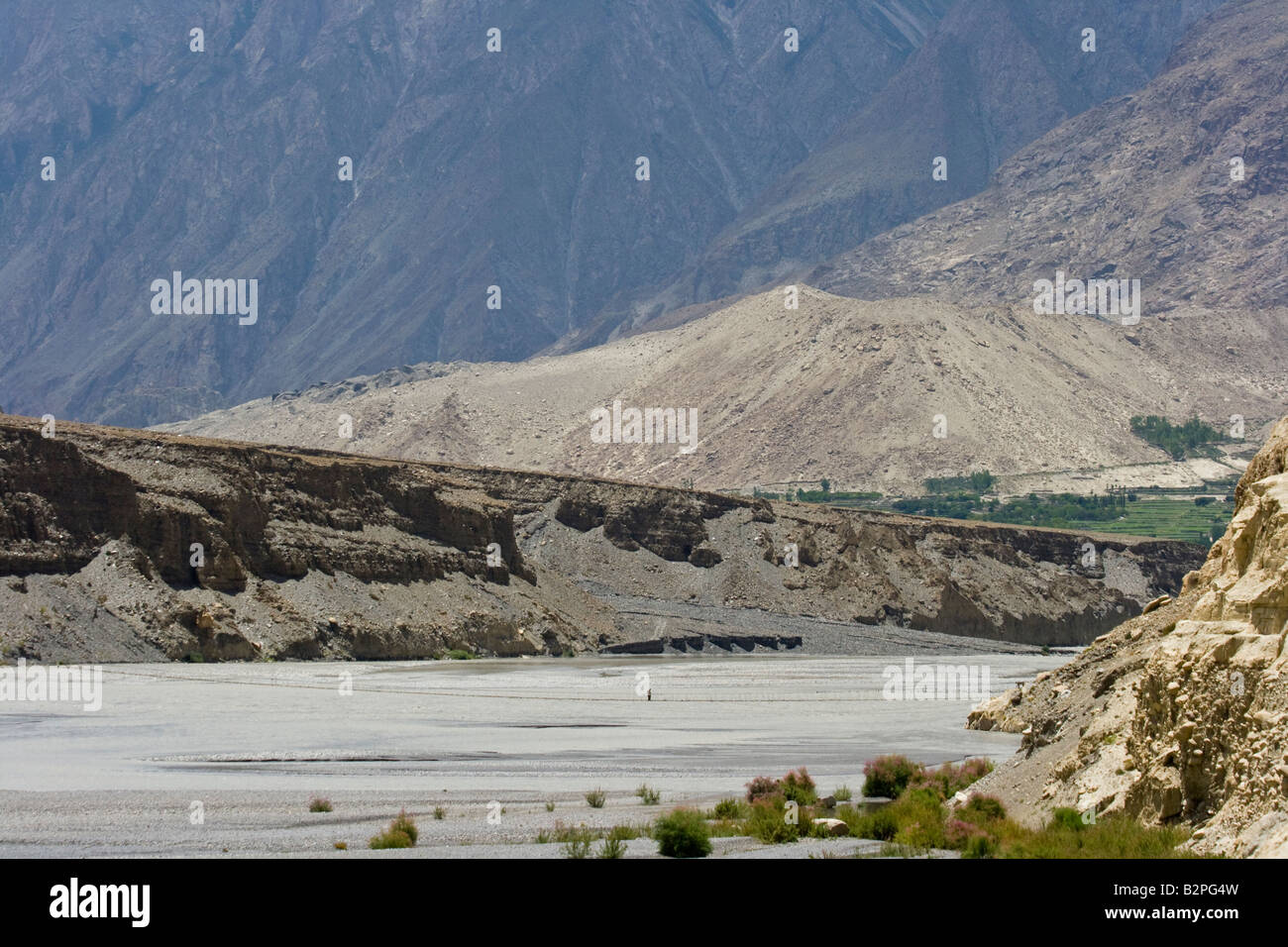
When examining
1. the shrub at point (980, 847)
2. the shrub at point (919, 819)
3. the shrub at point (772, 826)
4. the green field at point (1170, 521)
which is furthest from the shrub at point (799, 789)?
the green field at point (1170, 521)

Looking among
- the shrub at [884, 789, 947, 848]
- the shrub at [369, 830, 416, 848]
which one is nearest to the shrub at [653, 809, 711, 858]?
the shrub at [884, 789, 947, 848]

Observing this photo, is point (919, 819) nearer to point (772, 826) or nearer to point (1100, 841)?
point (772, 826)

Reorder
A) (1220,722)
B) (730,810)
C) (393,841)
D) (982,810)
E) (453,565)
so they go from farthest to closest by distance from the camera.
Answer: (453,565) < (730,810) < (982,810) < (393,841) < (1220,722)

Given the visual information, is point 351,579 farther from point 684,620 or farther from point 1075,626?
point 1075,626

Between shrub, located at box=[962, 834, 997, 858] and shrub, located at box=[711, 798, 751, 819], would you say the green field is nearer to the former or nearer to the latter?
shrub, located at box=[711, 798, 751, 819]

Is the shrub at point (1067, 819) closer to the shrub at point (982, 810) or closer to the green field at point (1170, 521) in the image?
the shrub at point (982, 810)

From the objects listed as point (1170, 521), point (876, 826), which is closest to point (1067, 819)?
point (876, 826)
